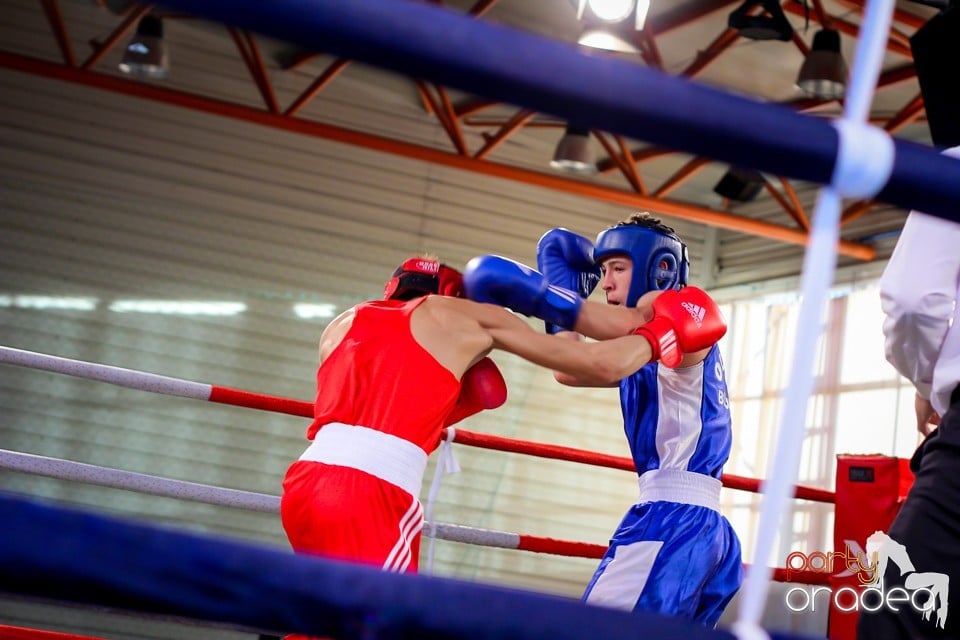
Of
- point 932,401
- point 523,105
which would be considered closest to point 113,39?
point 932,401

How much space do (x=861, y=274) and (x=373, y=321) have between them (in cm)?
781

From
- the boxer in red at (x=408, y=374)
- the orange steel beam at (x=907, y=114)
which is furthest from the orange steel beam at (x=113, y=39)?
the boxer in red at (x=408, y=374)

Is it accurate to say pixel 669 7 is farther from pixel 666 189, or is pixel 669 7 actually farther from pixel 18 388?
pixel 18 388

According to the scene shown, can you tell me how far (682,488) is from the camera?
265 cm

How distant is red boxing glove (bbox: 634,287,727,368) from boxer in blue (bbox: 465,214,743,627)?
0.26 metres

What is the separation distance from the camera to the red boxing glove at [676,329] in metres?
2.11

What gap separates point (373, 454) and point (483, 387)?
353mm

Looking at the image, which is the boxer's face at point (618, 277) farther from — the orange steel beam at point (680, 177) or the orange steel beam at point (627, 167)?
the orange steel beam at point (680, 177)

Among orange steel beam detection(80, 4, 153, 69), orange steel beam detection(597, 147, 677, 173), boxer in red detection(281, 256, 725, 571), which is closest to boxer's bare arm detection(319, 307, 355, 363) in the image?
boxer in red detection(281, 256, 725, 571)

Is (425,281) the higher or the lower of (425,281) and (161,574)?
the higher

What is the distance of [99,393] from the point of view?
8508 millimetres

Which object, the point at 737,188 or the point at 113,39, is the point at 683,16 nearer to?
the point at 737,188

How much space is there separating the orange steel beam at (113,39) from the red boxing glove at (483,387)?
666 cm

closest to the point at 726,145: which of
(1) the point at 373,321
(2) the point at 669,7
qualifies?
(1) the point at 373,321
